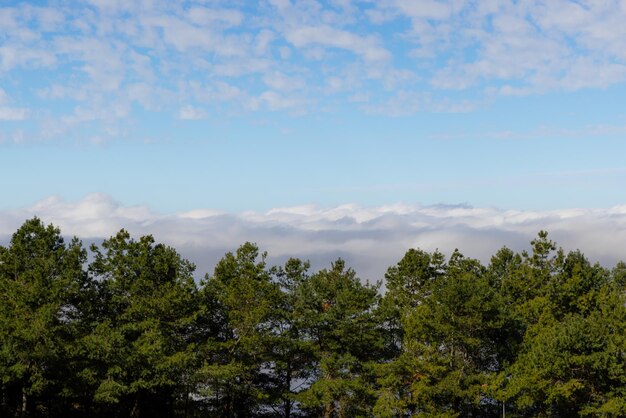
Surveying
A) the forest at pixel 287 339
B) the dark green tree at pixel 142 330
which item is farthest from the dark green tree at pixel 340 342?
the dark green tree at pixel 142 330

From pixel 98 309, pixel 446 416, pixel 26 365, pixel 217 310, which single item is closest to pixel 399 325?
pixel 446 416

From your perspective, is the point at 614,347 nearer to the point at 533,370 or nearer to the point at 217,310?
the point at 533,370

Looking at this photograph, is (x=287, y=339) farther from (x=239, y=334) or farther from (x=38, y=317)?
(x=38, y=317)

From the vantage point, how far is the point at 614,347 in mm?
54438

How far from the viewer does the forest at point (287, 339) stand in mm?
54594

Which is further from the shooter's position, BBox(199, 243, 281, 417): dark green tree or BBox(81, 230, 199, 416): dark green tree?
BBox(199, 243, 281, 417): dark green tree

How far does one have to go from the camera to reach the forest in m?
54.6

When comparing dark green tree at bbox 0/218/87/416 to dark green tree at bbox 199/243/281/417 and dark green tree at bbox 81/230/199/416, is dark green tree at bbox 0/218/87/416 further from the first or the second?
dark green tree at bbox 199/243/281/417

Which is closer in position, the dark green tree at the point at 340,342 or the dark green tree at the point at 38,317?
the dark green tree at the point at 38,317

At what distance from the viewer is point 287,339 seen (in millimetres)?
63750

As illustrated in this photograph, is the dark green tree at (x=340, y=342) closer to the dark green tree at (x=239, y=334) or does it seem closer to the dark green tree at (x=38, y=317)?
the dark green tree at (x=239, y=334)

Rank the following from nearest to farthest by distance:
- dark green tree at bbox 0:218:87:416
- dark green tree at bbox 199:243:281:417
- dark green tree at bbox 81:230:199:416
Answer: dark green tree at bbox 0:218:87:416 < dark green tree at bbox 81:230:199:416 < dark green tree at bbox 199:243:281:417

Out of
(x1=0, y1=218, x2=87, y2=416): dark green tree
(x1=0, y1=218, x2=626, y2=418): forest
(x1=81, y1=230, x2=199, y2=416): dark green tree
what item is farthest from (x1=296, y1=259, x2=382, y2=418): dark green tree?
(x1=0, y1=218, x2=87, y2=416): dark green tree

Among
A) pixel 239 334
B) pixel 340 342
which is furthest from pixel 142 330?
pixel 340 342
